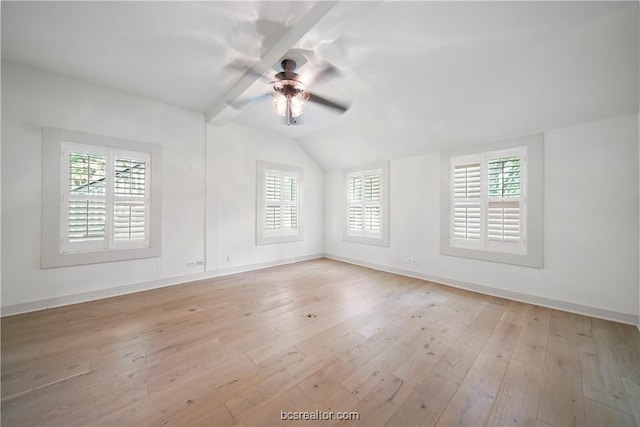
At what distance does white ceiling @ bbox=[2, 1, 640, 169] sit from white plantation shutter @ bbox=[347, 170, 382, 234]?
1635mm

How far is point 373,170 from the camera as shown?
4789mm

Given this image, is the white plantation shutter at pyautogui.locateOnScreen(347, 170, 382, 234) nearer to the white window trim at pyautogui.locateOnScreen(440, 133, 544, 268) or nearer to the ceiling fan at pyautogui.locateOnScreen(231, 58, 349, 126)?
the white window trim at pyautogui.locateOnScreen(440, 133, 544, 268)

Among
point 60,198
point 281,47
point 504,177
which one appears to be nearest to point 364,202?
point 504,177

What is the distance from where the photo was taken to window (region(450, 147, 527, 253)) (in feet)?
10.2

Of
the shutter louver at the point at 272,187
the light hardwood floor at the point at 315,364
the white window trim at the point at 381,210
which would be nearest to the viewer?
the light hardwood floor at the point at 315,364

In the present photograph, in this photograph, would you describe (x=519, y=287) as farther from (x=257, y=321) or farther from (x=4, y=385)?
(x=4, y=385)

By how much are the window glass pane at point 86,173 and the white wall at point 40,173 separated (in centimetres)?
27

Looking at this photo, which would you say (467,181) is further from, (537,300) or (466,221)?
(537,300)

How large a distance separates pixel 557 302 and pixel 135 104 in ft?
20.0

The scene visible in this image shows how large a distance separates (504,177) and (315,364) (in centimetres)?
340

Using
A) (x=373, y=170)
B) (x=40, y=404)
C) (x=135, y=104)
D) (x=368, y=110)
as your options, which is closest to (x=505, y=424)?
(x=40, y=404)

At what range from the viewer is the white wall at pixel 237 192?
402 centimetres

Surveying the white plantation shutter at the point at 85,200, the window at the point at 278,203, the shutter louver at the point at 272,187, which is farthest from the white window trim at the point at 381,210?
the white plantation shutter at the point at 85,200

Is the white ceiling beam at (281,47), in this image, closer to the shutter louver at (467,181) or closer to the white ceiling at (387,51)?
the white ceiling at (387,51)
